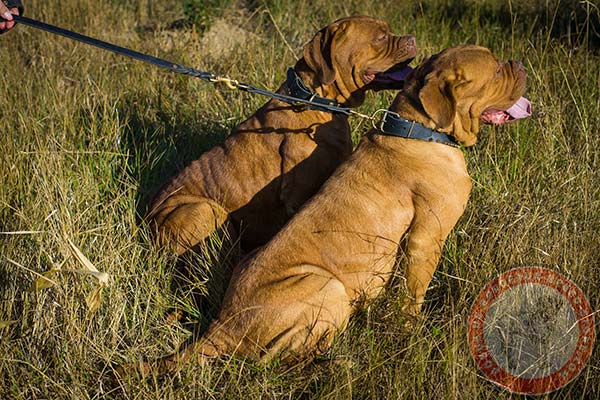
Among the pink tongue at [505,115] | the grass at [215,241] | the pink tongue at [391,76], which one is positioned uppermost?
the pink tongue at [391,76]

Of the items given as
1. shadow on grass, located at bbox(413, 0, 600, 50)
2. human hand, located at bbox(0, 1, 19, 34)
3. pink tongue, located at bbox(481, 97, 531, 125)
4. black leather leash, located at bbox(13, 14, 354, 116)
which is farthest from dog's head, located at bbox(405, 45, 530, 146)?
shadow on grass, located at bbox(413, 0, 600, 50)

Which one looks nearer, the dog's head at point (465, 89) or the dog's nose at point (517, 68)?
the dog's head at point (465, 89)

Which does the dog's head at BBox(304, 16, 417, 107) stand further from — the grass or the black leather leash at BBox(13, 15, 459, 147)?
the grass

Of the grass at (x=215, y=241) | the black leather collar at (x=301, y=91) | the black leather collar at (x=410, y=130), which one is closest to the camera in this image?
the grass at (x=215, y=241)

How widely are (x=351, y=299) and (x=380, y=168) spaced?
2.50 ft

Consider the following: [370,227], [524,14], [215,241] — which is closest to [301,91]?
[215,241]

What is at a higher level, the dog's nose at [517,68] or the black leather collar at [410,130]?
the dog's nose at [517,68]

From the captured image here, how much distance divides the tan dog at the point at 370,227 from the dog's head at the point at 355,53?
2.12ft

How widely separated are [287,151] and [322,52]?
0.70 m

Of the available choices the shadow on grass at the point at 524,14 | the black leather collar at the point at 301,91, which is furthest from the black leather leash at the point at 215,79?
the shadow on grass at the point at 524,14

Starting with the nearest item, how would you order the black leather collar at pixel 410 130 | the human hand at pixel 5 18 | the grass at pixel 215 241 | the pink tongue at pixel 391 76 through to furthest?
the grass at pixel 215 241
the black leather collar at pixel 410 130
the pink tongue at pixel 391 76
the human hand at pixel 5 18

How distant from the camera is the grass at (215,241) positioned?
3.80m

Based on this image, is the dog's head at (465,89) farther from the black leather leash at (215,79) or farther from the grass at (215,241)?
the grass at (215,241)

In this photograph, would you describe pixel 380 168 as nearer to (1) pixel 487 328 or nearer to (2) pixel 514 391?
(1) pixel 487 328
